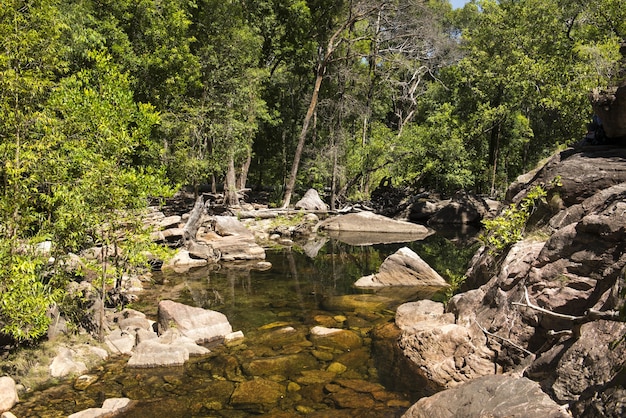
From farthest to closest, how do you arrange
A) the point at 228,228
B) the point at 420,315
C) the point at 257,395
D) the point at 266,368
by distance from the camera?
the point at 228,228, the point at 420,315, the point at 266,368, the point at 257,395

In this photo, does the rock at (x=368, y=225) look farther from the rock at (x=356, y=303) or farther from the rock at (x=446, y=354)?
the rock at (x=446, y=354)

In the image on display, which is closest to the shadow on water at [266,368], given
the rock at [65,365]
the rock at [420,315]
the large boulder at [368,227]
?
the rock at [65,365]

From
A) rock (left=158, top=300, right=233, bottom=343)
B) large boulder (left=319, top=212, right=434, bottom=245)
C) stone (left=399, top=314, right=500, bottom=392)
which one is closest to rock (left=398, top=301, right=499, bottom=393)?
stone (left=399, top=314, right=500, bottom=392)

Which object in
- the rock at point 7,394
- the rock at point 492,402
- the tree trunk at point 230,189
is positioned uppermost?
the tree trunk at point 230,189

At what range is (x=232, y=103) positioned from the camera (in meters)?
25.7

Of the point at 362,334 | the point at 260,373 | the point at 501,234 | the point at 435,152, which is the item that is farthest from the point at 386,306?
the point at 435,152

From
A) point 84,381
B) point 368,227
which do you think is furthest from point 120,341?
point 368,227

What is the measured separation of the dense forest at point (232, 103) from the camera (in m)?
7.79

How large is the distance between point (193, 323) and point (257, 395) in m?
2.97

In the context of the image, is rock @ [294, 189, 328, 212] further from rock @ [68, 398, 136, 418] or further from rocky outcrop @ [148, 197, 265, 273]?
rock @ [68, 398, 136, 418]

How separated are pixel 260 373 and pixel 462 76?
93.3ft

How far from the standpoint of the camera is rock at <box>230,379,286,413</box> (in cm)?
713

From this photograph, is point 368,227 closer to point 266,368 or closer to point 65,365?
point 266,368

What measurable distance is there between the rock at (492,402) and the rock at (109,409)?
13.9ft
